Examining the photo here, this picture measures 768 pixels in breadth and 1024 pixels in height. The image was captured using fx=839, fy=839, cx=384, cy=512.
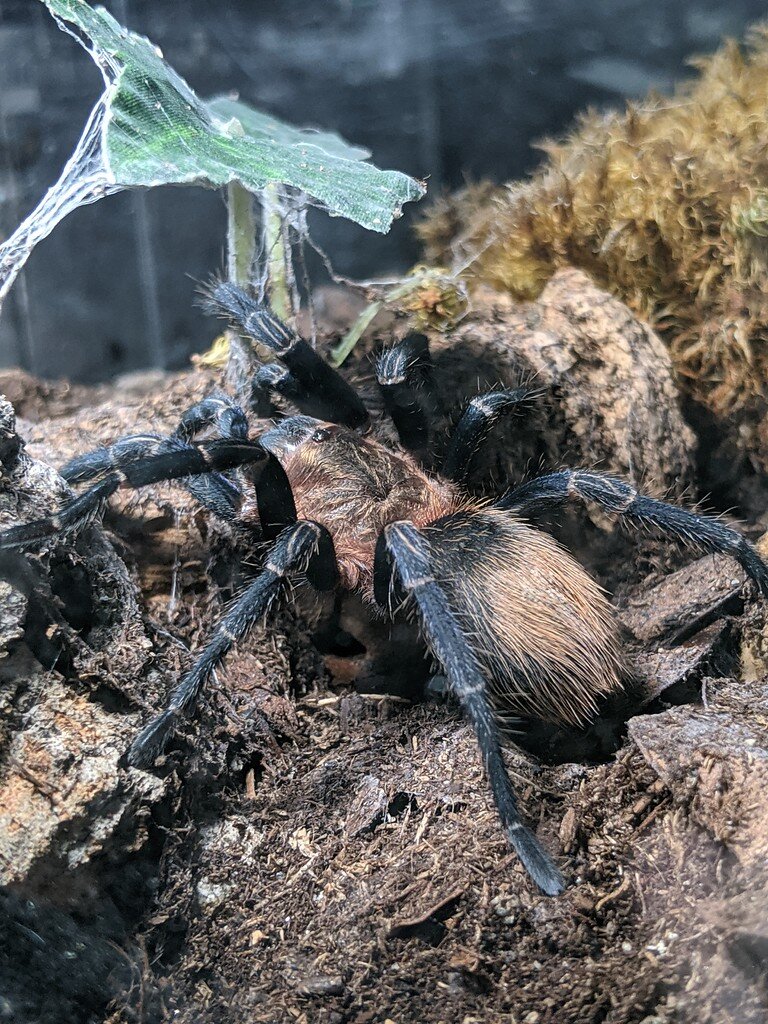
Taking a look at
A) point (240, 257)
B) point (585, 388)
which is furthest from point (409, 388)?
point (240, 257)

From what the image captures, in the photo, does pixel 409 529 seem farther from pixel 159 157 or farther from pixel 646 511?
pixel 159 157

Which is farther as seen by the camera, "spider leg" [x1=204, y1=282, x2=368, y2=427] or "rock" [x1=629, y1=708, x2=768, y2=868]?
"spider leg" [x1=204, y1=282, x2=368, y2=427]

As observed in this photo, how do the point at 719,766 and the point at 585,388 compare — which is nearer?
the point at 719,766

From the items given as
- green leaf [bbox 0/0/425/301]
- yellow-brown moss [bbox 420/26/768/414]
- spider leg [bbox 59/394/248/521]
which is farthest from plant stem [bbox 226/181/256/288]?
yellow-brown moss [bbox 420/26/768/414]

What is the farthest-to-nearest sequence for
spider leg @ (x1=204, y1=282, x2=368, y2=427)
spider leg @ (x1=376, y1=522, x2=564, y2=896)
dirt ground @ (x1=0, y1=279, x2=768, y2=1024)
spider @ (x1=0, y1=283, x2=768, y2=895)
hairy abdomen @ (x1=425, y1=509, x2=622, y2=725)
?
spider leg @ (x1=204, y1=282, x2=368, y2=427) → hairy abdomen @ (x1=425, y1=509, x2=622, y2=725) → spider @ (x1=0, y1=283, x2=768, y2=895) → spider leg @ (x1=376, y1=522, x2=564, y2=896) → dirt ground @ (x1=0, y1=279, x2=768, y2=1024)

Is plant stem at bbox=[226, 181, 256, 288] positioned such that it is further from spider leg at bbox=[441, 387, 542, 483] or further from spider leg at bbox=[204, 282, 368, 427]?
spider leg at bbox=[441, 387, 542, 483]

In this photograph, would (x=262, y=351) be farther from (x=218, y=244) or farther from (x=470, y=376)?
(x=218, y=244)

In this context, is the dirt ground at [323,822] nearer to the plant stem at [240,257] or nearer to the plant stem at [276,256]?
the plant stem at [240,257]

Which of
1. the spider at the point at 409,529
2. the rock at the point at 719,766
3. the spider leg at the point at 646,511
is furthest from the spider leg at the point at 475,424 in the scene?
the rock at the point at 719,766
